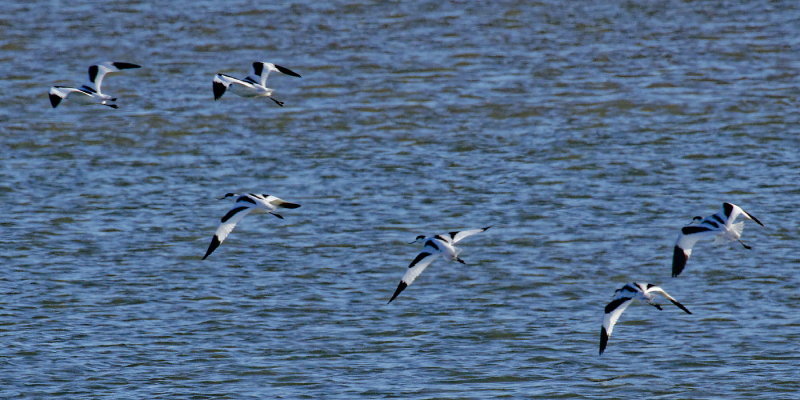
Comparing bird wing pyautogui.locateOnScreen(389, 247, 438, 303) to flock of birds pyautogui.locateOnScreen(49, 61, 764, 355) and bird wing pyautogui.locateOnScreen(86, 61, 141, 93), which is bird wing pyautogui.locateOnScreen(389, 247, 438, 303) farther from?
bird wing pyautogui.locateOnScreen(86, 61, 141, 93)

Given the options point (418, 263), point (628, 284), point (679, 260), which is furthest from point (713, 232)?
point (418, 263)

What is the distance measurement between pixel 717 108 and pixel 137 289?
14.5 m

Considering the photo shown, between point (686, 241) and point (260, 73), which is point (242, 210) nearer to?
point (260, 73)

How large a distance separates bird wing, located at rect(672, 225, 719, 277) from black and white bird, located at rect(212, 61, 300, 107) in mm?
5881

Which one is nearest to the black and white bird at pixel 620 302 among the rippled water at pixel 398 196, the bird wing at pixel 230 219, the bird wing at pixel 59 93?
the rippled water at pixel 398 196

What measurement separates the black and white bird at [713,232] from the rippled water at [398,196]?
153 centimetres

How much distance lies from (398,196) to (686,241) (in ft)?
30.2

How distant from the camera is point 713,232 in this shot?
1886 cm

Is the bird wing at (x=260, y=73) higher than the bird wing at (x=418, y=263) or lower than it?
higher

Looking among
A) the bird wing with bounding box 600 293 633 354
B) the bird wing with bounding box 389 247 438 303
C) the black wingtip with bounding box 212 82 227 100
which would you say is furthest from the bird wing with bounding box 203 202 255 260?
the bird wing with bounding box 600 293 633 354

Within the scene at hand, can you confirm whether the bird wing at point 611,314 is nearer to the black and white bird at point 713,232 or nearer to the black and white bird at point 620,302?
the black and white bird at point 620,302

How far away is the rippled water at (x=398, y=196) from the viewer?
2047 cm

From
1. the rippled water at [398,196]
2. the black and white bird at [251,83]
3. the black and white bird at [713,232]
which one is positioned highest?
the black and white bird at [251,83]

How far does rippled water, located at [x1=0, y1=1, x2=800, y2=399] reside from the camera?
20.5 meters
